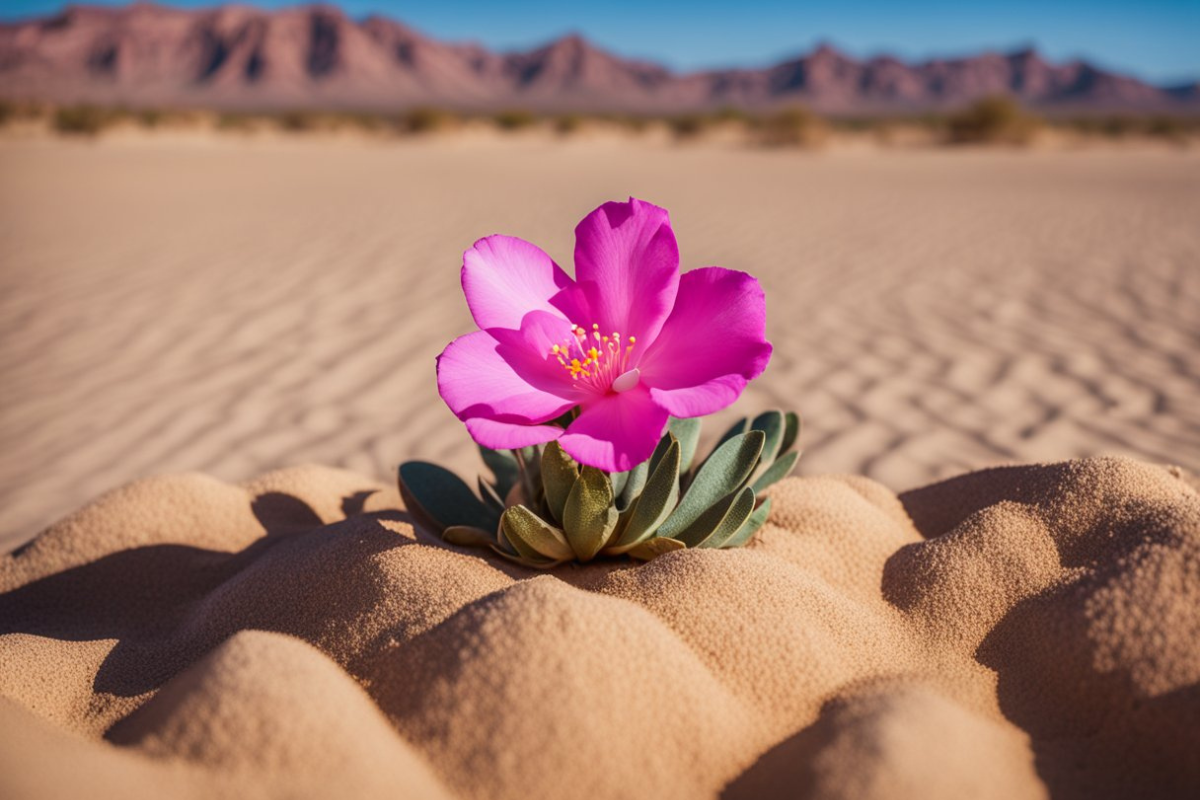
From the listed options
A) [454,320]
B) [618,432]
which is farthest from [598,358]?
[454,320]

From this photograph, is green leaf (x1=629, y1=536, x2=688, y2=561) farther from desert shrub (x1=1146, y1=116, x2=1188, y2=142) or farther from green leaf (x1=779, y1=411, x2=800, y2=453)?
desert shrub (x1=1146, y1=116, x2=1188, y2=142)

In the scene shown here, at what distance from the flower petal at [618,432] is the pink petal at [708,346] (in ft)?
0.10

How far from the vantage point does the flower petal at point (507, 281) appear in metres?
1.44

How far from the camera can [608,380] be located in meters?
1.42

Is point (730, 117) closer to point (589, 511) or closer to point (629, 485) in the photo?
point (629, 485)

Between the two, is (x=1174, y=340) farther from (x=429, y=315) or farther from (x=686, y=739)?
(x=686, y=739)

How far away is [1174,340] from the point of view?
15.8 ft

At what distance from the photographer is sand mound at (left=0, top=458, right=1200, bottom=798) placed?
1.13 m

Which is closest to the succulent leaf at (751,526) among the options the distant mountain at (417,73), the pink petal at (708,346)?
the pink petal at (708,346)

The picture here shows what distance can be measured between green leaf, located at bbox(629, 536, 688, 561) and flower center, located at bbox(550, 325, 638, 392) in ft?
1.21

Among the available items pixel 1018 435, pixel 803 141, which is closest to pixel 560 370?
pixel 1018 435

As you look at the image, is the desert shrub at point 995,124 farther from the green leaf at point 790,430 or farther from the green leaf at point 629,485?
the green leaf at point 629,485

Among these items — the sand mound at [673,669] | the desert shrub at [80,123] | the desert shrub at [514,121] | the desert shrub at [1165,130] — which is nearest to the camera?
the sand mound at [673,669]

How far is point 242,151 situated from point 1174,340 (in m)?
18.8
